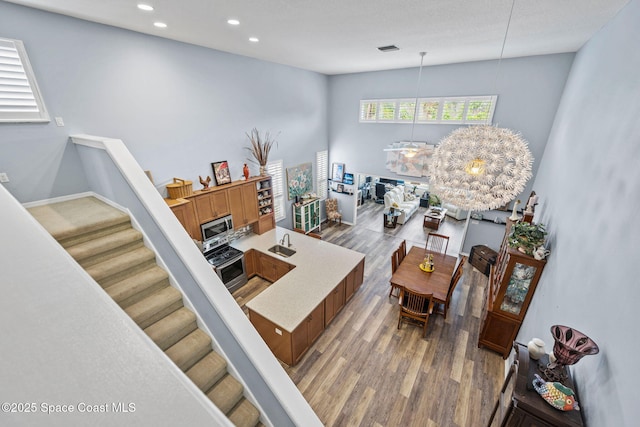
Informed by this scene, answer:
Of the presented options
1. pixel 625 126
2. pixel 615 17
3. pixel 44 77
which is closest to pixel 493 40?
pixel 615 17

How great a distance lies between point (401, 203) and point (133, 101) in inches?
337

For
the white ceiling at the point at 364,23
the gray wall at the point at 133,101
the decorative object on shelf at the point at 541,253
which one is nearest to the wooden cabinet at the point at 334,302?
the decorative object on shelf at the point at 541,253

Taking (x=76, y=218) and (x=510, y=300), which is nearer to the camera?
(x=76, y=218)

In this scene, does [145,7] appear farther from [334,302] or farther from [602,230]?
[602,230]

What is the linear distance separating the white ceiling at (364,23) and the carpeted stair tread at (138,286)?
2824 millimetres

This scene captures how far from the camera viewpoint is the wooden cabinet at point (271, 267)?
4919 mm

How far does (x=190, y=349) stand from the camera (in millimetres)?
2150

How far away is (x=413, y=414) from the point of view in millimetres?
3146

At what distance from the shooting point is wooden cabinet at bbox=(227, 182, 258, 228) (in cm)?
511

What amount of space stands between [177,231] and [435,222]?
8.12 m

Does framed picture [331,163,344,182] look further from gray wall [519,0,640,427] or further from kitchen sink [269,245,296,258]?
gray wall [519,0,640,427]

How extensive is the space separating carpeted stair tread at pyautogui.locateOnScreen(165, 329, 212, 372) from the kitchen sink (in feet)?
9.36

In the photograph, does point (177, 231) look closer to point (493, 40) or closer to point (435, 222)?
point (493, 40)

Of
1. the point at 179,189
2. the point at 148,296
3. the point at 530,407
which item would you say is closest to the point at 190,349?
the point at 148,296
